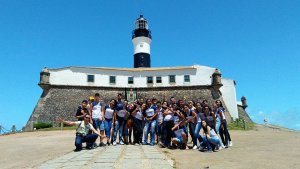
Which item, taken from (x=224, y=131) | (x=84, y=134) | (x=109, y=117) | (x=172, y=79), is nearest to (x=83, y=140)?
(x=84, y=134)

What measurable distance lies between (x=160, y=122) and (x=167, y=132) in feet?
1.54

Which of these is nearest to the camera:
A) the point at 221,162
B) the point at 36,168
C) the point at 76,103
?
the point at 36,168

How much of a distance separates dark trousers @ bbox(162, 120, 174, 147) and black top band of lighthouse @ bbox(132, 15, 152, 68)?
34113 millimetres

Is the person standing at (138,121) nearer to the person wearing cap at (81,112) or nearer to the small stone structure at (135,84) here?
the person wearing cap at (81,112)

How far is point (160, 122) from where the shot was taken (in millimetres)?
11016

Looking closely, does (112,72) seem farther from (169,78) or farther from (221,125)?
(221,125)

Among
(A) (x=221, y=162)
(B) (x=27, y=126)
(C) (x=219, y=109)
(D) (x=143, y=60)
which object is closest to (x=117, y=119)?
(C) (x=219, y=109)

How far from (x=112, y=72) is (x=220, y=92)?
14077 mm

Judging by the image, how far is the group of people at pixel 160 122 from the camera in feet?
34.0

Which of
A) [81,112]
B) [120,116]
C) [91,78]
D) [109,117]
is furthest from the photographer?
[91,78]

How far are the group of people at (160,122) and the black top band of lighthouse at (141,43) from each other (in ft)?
111

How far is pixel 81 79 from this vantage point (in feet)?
118

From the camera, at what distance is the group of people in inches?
408

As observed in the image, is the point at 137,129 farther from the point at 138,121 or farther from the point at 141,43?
the point at 141,43
